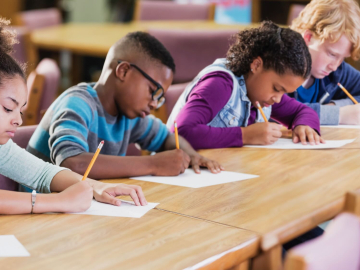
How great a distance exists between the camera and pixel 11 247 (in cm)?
97

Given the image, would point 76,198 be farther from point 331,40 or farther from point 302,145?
point 331,40

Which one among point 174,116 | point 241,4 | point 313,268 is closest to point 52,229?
point 313,268

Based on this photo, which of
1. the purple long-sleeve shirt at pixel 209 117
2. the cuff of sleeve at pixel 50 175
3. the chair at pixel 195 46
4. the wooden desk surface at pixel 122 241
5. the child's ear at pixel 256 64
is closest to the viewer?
the wooden desk surface at pixel 122 241

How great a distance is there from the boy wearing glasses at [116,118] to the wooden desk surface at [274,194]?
0.10 metres

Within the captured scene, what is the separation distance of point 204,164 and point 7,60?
2.12 ft

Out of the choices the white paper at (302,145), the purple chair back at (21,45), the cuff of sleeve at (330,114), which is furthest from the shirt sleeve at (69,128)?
the purple chair back at (21,45)

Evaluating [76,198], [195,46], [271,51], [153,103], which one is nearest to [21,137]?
[153,103]

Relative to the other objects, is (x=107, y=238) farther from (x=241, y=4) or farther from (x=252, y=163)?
(x=241, y=4)

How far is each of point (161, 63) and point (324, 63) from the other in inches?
34.6

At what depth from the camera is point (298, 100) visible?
7.94ft

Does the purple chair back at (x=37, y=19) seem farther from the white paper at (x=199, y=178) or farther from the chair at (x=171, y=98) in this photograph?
the white paper at (x=199, y=178)

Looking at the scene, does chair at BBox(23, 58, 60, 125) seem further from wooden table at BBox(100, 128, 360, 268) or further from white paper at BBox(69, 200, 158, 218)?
white paper at BBox(69, 200, 158, 218)

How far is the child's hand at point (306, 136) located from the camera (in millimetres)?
1880

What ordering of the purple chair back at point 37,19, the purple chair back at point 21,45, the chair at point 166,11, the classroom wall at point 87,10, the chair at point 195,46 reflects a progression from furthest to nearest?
1. the classroom wall at point 87,10
2. the chair at point 166,11
3. the purple chair back at point 37,19
4. the purple chair back at point 21,45
5. the chair at point 195,46
